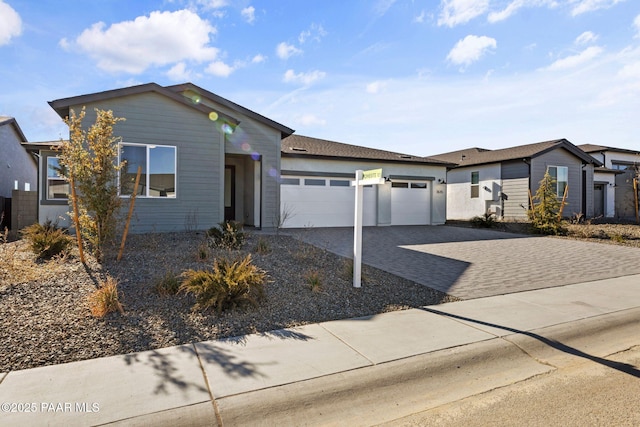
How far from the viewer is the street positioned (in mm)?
2820

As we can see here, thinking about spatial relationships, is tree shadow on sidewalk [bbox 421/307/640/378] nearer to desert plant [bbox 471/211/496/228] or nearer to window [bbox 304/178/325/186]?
window [bbox 304/178/325/186]

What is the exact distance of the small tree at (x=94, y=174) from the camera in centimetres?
650

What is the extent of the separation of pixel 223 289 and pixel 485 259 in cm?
738

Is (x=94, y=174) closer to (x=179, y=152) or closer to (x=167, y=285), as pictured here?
(x=167, y=285)

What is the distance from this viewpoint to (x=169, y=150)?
1101cm

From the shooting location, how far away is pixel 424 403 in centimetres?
312

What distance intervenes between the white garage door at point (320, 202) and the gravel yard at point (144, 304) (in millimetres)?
7524

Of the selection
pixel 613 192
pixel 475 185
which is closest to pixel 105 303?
pixel 475 185

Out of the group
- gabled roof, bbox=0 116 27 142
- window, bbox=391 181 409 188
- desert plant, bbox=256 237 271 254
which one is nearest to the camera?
desert plant, bbox=256 237 271 254

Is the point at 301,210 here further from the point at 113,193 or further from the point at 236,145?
the point at 113,193

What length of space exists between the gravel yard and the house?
12125 millimetres

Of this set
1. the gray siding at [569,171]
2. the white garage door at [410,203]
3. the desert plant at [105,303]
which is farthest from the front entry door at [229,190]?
the gray siding at [569,171]

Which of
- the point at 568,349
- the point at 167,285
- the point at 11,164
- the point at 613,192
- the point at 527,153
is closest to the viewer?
the point at 568,349

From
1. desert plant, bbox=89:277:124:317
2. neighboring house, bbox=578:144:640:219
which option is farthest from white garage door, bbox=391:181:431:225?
neighboring house, bbox=578:144:640:219
